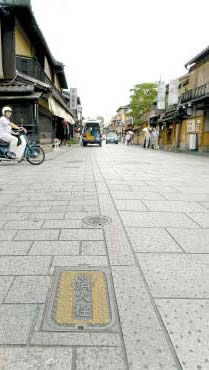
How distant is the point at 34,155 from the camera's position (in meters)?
12.4

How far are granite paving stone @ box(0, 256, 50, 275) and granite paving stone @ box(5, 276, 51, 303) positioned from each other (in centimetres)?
12

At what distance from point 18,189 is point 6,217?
2510mm

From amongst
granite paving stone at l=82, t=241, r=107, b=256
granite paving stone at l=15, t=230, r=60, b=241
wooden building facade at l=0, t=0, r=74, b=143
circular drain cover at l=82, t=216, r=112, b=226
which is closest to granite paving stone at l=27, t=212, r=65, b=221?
circular drain cover at l=82, t=216, r=112, b=226

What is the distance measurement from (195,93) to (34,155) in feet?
57.1

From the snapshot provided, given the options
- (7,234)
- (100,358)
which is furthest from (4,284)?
(7,234)

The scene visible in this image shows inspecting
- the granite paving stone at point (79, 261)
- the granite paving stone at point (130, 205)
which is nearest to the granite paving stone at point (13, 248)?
the granite paving stone at point (79, 261)

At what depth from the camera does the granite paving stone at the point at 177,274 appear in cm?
265

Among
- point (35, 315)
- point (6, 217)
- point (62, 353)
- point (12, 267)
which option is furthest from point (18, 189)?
point (62, 353)

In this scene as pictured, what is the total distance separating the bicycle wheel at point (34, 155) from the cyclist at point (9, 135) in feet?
1.63

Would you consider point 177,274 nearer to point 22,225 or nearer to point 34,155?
point 22,225

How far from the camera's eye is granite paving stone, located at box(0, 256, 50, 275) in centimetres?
299

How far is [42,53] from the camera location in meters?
23.2

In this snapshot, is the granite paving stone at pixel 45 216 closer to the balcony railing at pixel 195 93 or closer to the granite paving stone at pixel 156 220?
the granite paving stone at pixel 156 220

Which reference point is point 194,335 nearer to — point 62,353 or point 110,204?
point 62,353
